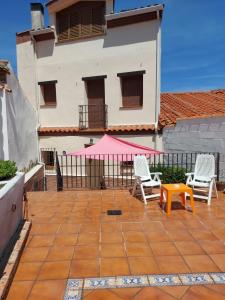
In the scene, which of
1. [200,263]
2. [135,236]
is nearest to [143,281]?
[200,263]

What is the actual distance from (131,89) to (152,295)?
9.98 m

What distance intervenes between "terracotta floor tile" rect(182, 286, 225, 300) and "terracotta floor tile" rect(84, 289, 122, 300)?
0.85 meters

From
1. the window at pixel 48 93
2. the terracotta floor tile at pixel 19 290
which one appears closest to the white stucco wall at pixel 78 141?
the window at pixel 48 93

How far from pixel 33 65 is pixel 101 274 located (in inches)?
468

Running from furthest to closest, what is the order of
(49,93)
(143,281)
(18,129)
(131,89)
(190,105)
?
(190,105) < (49,93) < (131,89) < (18,129) < (143,281)

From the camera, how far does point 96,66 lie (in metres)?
12.1

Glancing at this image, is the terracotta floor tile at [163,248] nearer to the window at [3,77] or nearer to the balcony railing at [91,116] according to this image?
the window at [3,77]

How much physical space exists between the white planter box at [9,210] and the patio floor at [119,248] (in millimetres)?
418

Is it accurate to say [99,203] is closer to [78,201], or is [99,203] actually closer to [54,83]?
[78,201]

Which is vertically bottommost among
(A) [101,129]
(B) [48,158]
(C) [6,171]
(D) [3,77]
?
(B) [48,158]

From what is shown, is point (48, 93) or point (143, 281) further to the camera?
point (48, 93)

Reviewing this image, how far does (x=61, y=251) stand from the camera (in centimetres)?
428

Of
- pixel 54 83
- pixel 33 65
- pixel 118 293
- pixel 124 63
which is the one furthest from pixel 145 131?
pixel 118 293

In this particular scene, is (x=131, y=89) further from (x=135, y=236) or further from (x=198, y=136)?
(x=135, y=236)
